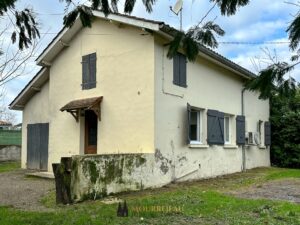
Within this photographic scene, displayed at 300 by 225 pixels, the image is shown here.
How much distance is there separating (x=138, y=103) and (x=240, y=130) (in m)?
6.43

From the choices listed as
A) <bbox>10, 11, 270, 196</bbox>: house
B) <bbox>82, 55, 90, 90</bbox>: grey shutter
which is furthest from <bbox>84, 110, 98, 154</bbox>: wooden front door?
<bbox>82, 55, 90, 90</bbox>: grey shutter

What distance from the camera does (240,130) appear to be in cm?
1677

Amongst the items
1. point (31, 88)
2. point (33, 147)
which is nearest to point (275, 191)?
point (33, 147)

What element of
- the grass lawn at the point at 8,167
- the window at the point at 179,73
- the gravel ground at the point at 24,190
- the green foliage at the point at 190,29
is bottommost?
the gravel ground at the point at 24,190

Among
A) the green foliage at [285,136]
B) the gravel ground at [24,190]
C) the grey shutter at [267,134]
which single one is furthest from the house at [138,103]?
the green foliage at [285,136]

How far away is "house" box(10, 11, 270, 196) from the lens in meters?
11.9

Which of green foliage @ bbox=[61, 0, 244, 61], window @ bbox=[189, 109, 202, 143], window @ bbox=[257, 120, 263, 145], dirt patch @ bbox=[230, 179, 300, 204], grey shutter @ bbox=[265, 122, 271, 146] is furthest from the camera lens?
grey shutter @ bbox=[265, 122, 271, 146]

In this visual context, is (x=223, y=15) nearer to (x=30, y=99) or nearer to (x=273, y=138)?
(x=30, y=99)

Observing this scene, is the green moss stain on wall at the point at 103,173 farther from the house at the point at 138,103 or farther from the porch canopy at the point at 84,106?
the porch canopy at the point at 84,106

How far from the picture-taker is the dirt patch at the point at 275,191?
31.3ft

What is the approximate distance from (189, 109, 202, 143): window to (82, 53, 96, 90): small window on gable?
364 centimetres

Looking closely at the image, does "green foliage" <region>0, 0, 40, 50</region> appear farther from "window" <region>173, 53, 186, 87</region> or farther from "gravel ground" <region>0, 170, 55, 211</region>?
"window" <region>173, 53, 186, 87</region>

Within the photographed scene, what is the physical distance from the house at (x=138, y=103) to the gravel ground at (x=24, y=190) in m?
1.68

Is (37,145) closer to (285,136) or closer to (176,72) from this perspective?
(176,72)
